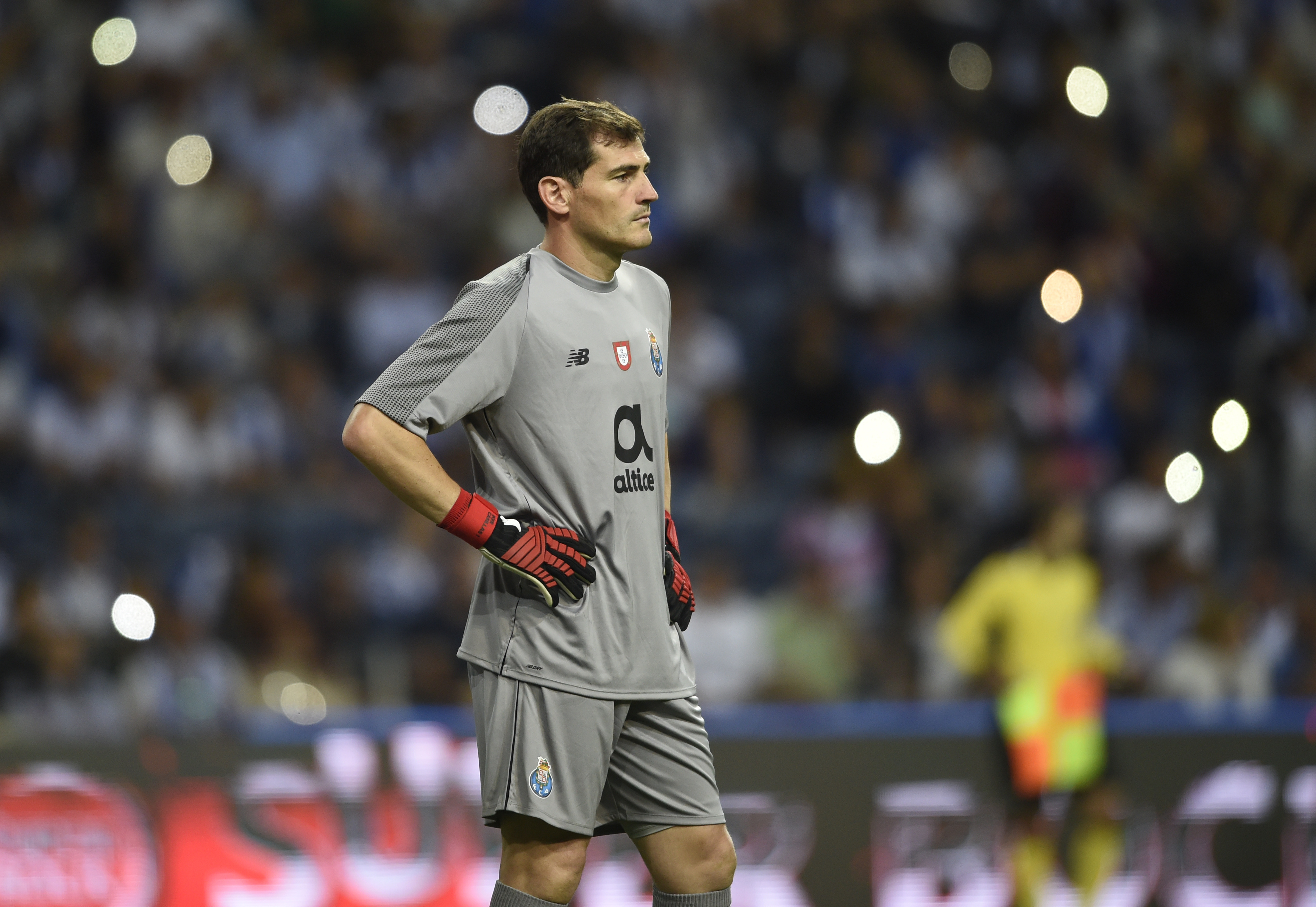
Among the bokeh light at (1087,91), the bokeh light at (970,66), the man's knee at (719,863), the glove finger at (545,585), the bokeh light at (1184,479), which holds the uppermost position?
the bokeh light at (970,66)

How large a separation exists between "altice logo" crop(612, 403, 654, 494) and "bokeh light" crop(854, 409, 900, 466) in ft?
18.2

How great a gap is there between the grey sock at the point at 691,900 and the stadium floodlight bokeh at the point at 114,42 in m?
9.15

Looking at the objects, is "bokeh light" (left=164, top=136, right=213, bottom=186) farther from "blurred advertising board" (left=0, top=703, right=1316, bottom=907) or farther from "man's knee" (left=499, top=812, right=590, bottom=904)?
"man's knee" (left=499, top=812, right=590, bottom=904)

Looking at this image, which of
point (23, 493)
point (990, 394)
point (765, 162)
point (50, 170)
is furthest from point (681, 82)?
point (23, 493)

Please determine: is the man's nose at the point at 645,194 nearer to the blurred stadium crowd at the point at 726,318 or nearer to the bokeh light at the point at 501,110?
the blurred stadium crowd at the point at 726,318

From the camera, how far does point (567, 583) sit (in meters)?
3.52

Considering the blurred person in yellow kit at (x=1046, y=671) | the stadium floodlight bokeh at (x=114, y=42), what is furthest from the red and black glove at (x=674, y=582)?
the stadium floodlight bokeh at (x=114, y=42)

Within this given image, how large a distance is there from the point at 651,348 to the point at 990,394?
601 centimetres

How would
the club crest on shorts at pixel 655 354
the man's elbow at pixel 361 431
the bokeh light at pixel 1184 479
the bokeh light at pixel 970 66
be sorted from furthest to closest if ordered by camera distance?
the bokeh light at pixel 970 66 < the bokeh light at pixel 1184 479 < the club crest on shorts at pixel 655 354 < the man's elbow at pixel 361 431

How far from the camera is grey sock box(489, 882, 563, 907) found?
352 cm

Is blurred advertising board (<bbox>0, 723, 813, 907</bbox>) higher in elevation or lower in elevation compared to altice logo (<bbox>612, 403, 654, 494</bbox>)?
Answer: lower

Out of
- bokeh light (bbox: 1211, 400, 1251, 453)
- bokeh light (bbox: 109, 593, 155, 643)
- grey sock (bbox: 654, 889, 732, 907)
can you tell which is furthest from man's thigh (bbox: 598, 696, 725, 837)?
bokeh light (bbox: 1211, 400, 1251, 453)

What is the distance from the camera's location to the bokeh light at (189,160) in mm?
10516

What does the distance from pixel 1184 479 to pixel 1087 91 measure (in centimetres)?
346
